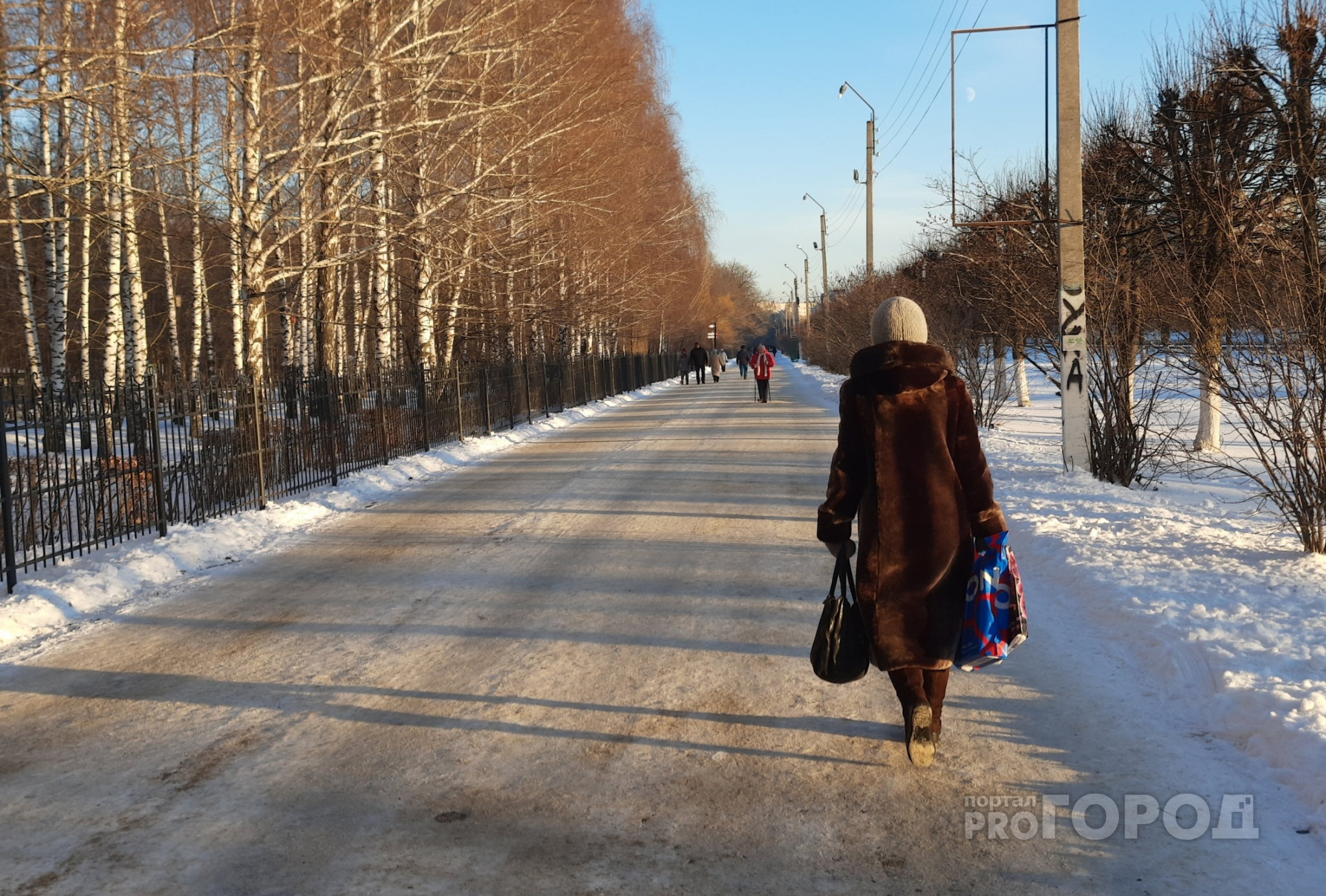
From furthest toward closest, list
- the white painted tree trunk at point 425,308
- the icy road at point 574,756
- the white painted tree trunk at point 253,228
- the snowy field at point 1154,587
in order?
the white painted tree trunk at point 425,308 → the white painted tree trunk at point 253,228 → the snowy field at point 1154,587 → the icy road at point 574,756

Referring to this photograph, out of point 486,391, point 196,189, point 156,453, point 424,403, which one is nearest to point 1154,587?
point 156,453

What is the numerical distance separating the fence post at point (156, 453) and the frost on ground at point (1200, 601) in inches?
287

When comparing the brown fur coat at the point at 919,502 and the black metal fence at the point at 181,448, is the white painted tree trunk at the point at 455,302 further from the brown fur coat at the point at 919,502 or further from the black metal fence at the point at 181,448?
the brown fur coat at the point at 919,502

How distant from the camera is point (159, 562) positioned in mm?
8641

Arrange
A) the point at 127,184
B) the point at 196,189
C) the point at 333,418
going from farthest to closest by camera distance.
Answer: the point at 196,189, the point at 333,418, the point at 127,184

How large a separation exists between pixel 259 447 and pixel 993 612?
9278 millimetres

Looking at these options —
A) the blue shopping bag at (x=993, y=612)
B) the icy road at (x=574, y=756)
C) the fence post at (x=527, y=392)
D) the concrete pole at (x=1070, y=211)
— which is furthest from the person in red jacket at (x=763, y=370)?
the blue shopping bag at (x=993, y=612)

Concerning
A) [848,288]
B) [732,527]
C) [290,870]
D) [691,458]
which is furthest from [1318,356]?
[848,288]

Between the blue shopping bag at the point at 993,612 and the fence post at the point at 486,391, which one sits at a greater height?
the fence post at the point at 486,391

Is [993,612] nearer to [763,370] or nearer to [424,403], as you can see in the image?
[424,403]

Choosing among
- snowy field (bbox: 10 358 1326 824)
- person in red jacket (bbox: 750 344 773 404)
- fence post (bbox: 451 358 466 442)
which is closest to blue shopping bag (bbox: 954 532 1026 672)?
snowy field (bbox: 10 358 1326 824)

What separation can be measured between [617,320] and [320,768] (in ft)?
129

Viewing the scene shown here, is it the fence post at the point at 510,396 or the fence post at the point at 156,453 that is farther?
the fence post at the point at 510,396

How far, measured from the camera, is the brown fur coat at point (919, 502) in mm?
4074
